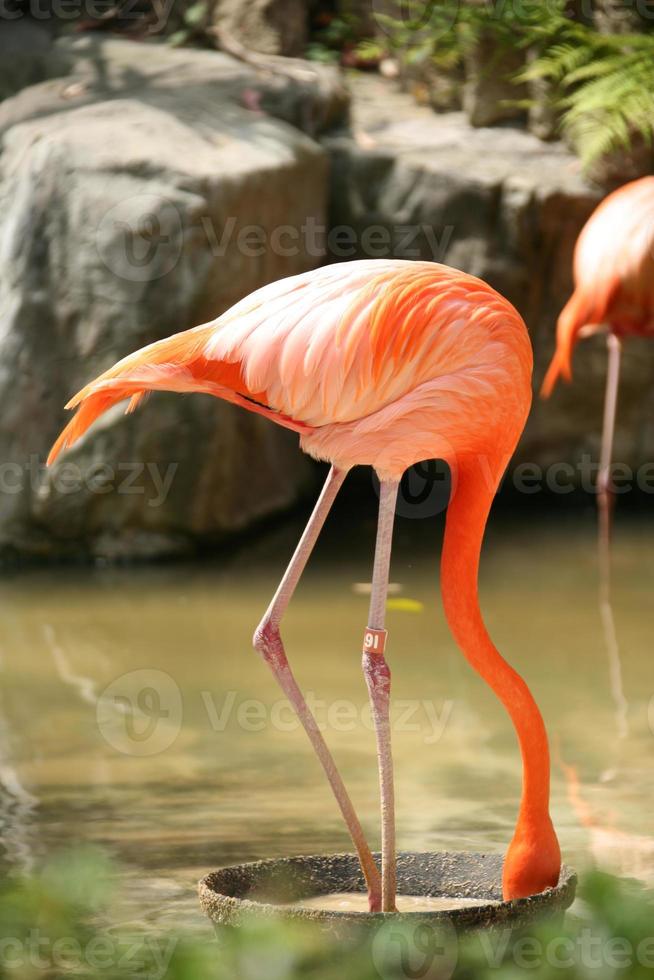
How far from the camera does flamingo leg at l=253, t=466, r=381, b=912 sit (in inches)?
76.4

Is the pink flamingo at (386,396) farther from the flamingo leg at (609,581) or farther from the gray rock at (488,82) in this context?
the gray rock at (488,82)

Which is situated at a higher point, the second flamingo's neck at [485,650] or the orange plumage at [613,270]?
the second flamingo's neck at [485,650]

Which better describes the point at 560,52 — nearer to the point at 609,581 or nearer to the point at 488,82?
the point at 488,82

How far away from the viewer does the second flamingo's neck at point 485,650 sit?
6.37ft

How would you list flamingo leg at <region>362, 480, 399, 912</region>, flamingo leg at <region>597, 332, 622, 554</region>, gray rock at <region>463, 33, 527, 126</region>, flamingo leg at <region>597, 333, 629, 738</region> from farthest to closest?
gray rock at <region>463, 33, 527, 126</region>
flamingo leg at <region>597, 332, 622, 554</region>
flamingo leg at <region>597, 333, 629, 738</region>
flamingo leg at <region>362, 480, 399, 912</region>

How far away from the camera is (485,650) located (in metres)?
2.01

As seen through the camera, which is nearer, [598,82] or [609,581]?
[609,581]

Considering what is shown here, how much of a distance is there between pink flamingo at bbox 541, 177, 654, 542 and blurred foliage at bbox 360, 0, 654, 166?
2.30 feet

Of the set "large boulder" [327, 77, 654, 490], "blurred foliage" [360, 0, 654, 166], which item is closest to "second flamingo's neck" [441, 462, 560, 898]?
"large boulder" [327, 77, 654, 490]

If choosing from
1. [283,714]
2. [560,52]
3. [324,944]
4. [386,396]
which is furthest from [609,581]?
[324,944]

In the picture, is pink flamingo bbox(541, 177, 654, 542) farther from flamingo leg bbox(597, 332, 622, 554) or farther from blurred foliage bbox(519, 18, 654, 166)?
blurred foliage bbox(519, 18, 654, 166)

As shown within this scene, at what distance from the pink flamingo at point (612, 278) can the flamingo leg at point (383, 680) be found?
3.14 meters

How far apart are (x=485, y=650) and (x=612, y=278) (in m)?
3.31

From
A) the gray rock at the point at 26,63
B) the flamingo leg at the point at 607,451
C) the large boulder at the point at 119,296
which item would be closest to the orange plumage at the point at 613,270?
the flamingo leg at the point at 607,451
